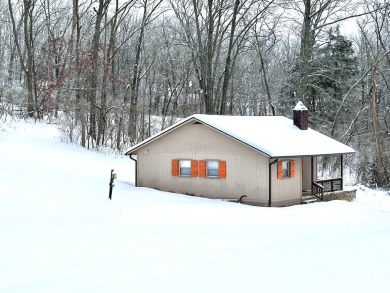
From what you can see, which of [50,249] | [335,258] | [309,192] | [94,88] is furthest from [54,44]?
[335,258]

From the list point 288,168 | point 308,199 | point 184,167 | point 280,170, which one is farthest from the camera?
point 308,199

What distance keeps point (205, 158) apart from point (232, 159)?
4.11 feet

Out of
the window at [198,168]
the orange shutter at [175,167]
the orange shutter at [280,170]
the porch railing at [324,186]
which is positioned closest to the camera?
the orange shutter at [280,170]

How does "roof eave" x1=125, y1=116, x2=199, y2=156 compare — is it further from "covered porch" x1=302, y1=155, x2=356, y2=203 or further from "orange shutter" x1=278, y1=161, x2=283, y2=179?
"covered porch" x1=302, y1=155, x2=356, y2=203

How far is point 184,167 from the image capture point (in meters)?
20.9

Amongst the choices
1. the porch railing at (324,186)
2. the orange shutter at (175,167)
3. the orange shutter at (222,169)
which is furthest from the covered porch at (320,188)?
the orange shutter at (175,167)

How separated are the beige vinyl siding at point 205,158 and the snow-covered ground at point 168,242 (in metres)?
1.15

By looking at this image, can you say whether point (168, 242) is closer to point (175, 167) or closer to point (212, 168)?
point (212, 168)

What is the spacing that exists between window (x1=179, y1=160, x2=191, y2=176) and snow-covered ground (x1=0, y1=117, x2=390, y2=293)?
1574 mm

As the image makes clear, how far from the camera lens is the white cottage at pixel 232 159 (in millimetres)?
19062

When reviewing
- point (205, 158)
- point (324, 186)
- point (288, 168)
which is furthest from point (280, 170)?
point (324, 186)

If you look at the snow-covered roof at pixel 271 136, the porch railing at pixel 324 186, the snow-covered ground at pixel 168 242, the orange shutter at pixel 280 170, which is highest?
the snow-covered roof at pixel 271 136

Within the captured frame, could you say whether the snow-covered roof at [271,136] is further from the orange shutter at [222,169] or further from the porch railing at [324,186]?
the porch railing at [324,186]

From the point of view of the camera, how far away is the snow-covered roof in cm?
1897
